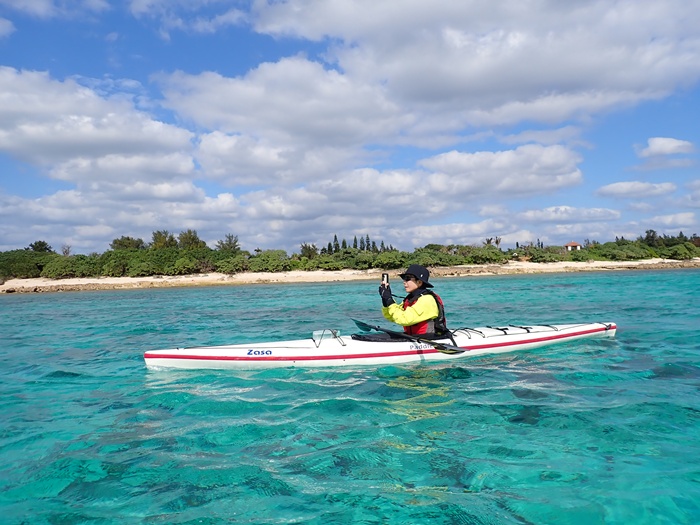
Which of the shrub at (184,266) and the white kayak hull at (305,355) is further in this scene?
the shrub at (184,266)

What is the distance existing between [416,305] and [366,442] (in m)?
3.49

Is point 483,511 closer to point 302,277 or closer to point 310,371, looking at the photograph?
point 310,371

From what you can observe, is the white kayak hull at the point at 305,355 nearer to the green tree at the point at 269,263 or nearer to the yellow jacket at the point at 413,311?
the yellow jacket at the point at 413,311

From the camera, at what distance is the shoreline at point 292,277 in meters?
48.4

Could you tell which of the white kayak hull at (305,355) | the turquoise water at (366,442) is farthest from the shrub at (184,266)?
the white kayak hull at (305,355)

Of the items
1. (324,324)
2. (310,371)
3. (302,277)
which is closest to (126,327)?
(324,324)

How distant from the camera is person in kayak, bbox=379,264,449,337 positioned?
26.2 ft

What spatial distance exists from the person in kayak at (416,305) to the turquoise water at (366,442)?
0.82 meters

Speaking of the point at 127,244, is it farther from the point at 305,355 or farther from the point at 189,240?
the point at 305,355

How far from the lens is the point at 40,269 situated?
177 feet

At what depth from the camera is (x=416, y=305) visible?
8133 mm

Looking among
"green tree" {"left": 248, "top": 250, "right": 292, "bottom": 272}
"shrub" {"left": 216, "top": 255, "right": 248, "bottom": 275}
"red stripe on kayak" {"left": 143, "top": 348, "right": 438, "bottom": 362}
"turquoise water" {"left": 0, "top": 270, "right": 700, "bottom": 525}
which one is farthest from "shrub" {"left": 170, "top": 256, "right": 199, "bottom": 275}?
"red stripe on kayak" {"left": 143, "top": 348, "right": 438, "bottom": 362}

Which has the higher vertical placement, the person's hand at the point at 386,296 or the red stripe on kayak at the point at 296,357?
the person's hand at the point at 386,296

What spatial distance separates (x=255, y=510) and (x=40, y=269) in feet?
200
